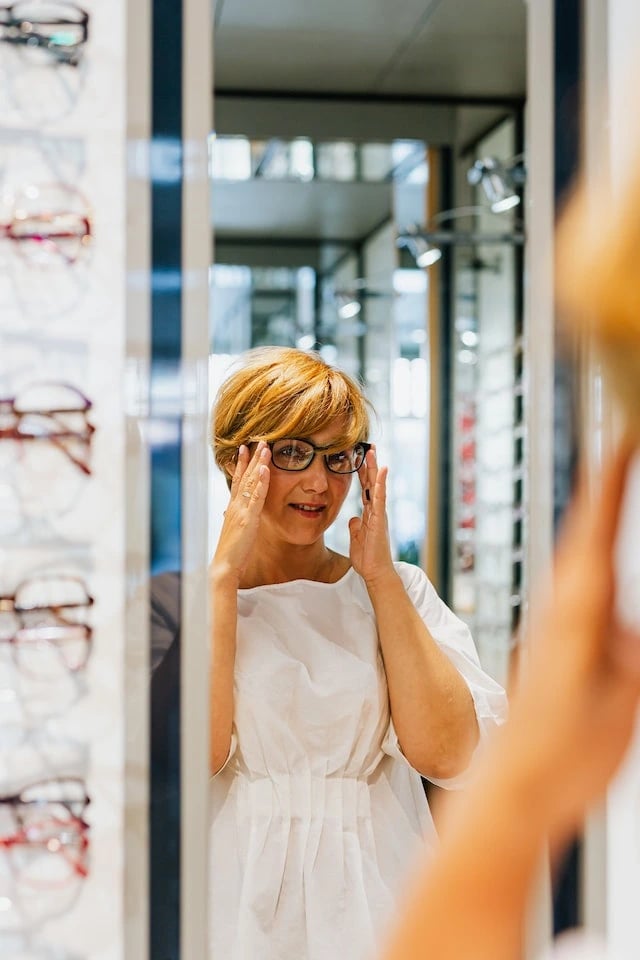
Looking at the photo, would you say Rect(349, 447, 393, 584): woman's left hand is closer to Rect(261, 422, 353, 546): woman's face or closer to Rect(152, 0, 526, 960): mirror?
Rect(261, 422, 353, 546): woman's face

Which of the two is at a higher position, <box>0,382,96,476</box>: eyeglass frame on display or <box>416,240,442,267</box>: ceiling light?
<box>416,240,442,267</box>: ceiling light

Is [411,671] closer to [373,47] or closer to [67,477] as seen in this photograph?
[67,477]

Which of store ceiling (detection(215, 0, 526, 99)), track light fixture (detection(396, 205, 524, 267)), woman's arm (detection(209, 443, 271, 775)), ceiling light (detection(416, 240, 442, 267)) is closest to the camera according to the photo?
woman's arm (detection(209, 443, 271, 775))

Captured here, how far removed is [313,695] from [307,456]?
11.0 inches

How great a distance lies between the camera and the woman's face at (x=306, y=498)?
133cm

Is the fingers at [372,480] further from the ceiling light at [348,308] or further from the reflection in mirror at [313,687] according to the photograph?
the ceiling light at [348,308]

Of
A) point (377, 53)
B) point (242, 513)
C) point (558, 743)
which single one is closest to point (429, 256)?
point (377, 53)

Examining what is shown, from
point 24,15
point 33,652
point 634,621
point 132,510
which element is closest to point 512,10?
point 24,15

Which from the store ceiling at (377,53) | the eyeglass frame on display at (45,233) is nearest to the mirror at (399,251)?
the store ceiling at (377,53)

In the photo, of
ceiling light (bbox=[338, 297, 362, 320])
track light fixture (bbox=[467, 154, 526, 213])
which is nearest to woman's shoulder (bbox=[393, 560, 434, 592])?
track light fixture (bbox=[467, 154, 526, 213])

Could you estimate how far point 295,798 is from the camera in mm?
1267

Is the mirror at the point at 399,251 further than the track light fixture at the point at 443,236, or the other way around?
→ the track light fixture at the point at 443,236

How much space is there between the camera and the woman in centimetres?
125

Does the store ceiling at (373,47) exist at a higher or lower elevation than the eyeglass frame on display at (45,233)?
higher
